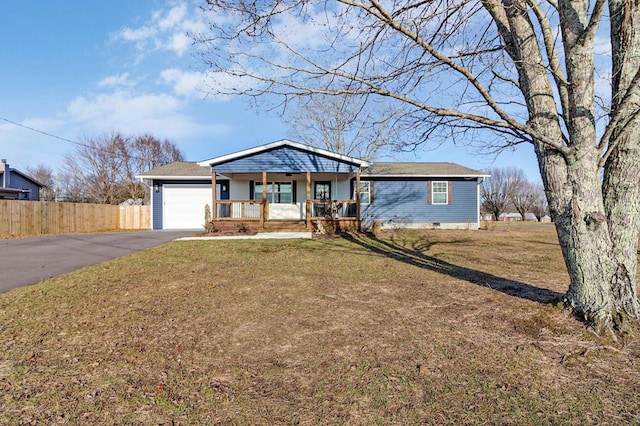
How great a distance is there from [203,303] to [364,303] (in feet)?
7.13

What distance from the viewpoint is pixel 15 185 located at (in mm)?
27766

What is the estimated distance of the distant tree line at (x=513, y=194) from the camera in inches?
1660

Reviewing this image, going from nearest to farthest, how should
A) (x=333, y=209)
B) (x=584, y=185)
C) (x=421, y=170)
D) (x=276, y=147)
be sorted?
(x=584, y=185) → (x=276, y=147) → (x=333, y=209) → (x=421, y=170)

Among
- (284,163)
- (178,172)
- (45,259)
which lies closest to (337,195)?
(284,163)

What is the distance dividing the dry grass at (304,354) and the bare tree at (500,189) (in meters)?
38.7

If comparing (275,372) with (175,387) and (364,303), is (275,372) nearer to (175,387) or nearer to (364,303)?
(175,387)

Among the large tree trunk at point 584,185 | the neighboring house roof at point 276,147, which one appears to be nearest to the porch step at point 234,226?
the neighboring house roof at point 276,147

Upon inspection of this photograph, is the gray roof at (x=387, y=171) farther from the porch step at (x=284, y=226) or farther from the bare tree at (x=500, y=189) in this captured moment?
the bare tree at (x=500, y=189)

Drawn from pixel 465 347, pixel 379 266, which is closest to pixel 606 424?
pixel 465 347

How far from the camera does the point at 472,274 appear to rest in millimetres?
6367

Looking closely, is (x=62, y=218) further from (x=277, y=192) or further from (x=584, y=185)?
(x=584, y=185)

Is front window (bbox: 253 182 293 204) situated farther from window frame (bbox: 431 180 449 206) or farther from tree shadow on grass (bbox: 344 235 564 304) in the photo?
window frame (bbox: 431 180 449 206)

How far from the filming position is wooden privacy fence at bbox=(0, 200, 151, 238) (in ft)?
47.9

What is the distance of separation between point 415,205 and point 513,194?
33.3 m
